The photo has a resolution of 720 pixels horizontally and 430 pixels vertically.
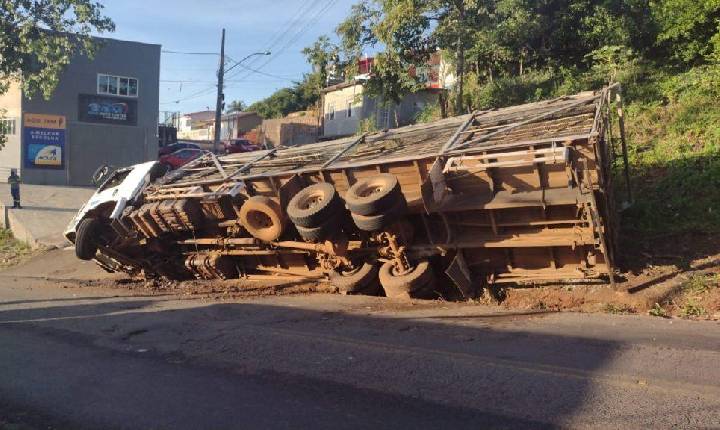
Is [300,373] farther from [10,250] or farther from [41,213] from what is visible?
[41,213]

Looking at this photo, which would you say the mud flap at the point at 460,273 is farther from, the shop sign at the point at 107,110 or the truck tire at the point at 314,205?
the shop sign at the point at 107,110

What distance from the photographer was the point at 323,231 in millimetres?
9602

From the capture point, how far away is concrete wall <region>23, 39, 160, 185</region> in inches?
1315

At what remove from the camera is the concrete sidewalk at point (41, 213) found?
20777mm

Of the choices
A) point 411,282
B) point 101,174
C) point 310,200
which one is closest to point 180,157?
point 101,174

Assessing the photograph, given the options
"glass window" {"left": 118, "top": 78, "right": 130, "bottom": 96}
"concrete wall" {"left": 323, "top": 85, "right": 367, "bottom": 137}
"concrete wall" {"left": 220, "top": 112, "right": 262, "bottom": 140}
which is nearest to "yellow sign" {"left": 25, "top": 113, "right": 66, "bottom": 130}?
"glass window" {"left": 118, "top": 78, "right": 130, "bottom": 96}

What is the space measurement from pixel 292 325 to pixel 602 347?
365 cm

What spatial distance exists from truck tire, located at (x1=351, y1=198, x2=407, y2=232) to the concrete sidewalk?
1426 cm

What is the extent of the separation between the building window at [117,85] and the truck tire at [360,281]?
94.3ft

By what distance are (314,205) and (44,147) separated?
28.3m

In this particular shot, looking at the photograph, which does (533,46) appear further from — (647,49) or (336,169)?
(336,169)

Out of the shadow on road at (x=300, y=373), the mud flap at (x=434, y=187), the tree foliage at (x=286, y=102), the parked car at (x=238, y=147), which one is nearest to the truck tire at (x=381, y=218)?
the mud flap at (x=434, y=187)

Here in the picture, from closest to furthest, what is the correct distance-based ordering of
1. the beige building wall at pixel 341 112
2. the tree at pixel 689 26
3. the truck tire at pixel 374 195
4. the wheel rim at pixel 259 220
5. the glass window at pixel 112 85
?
1. the truck tire at pixel 374 195
2. the wheel rim at pixel 259 220
3. the tree at pixel 689 26
4. the glass window at pixel 112 85
5. the beige building wall at pixel 341 112

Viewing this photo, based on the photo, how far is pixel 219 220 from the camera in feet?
39.6
